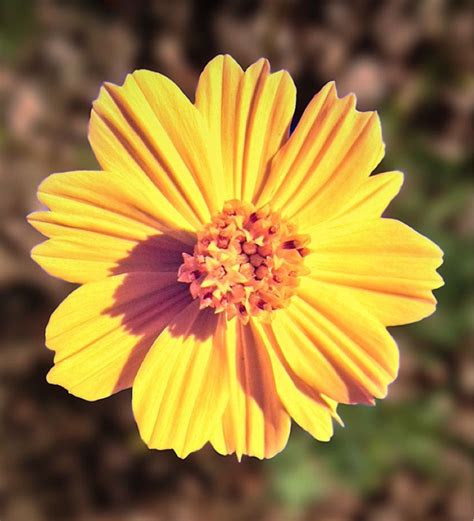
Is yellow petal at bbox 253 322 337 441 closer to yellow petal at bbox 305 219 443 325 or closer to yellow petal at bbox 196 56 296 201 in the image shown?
yellow petal at bbox 305 219 443 325

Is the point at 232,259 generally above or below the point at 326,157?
below

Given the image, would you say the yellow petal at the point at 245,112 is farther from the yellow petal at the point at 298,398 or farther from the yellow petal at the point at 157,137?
the yellow petal at the point at 298,398

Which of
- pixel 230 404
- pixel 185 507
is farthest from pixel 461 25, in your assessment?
pixel 185 507

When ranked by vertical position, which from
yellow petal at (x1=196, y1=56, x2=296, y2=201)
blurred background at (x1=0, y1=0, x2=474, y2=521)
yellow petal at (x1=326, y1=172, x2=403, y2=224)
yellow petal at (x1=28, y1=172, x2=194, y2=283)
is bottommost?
blurred background at (x1=0, y1=0, x2=474, y2=521)

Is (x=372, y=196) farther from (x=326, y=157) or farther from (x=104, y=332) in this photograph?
(x=104, y=332)

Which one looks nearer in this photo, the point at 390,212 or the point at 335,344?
the point at 335,344

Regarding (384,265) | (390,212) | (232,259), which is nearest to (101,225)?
(232,259)

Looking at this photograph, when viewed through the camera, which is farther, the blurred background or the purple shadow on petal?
the blurred background

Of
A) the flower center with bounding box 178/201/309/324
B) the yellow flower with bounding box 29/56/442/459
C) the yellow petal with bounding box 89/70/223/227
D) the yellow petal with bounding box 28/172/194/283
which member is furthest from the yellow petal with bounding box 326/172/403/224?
the yellow petal with bounding box 28/172/194/283

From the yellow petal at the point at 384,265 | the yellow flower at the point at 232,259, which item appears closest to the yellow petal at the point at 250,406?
the yellow flower at the point at 232,259
